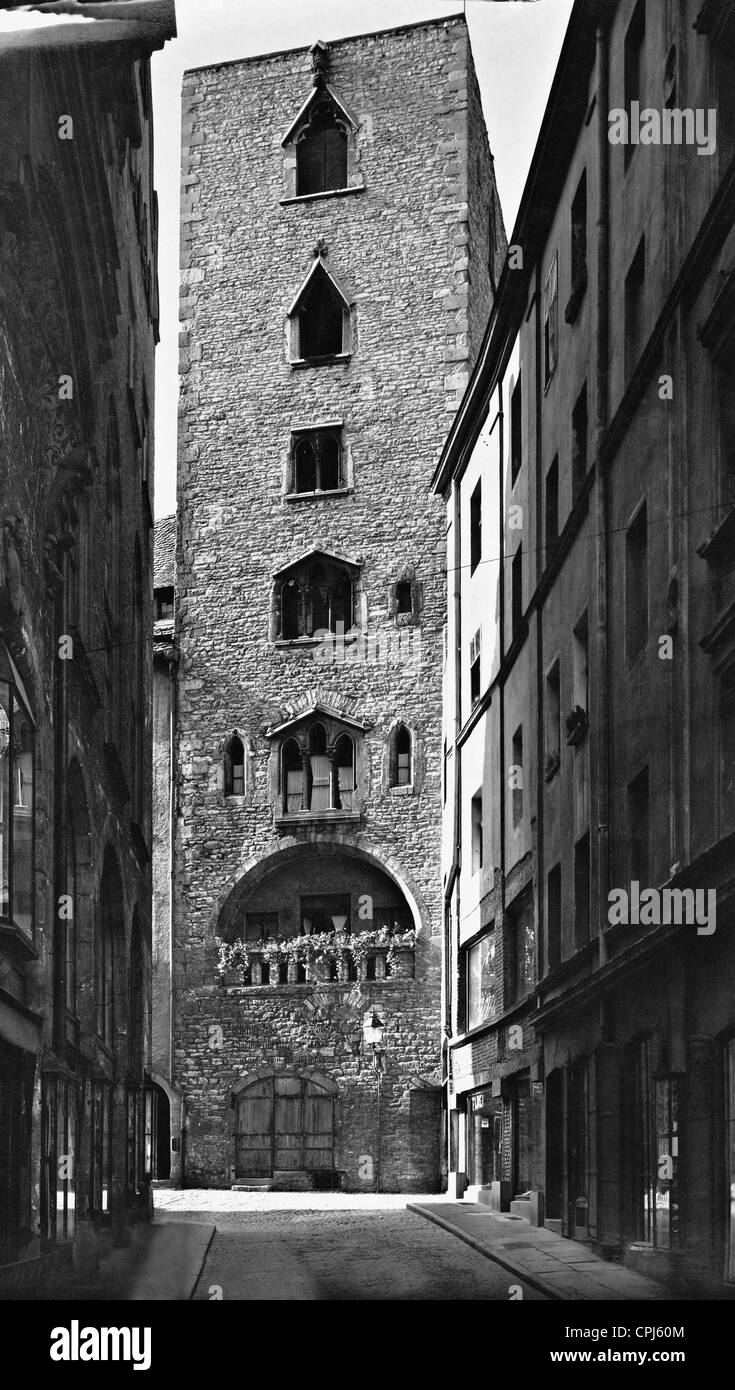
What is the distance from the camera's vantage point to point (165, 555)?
1110 cm

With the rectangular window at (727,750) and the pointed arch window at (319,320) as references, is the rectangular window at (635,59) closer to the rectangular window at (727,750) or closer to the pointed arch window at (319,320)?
the rectangular window at (727,750)

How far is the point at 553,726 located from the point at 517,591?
0.77 meters

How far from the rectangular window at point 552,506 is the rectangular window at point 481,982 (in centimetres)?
174

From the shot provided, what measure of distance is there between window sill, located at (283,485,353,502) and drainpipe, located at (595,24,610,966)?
673cm

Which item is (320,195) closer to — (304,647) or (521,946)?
(304,647)

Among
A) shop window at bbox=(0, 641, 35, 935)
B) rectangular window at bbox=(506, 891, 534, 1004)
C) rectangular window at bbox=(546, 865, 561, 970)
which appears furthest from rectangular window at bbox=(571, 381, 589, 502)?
shop window at bbox=(0, 641, 35, 935)

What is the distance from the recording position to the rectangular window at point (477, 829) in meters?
8.91

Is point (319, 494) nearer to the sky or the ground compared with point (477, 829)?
nearer to the sky

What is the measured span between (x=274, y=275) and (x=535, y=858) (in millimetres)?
3889

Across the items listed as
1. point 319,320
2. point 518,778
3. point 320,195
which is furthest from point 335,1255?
point 319,320

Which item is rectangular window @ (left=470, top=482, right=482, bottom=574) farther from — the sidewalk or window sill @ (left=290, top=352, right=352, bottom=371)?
window sill @ (left=290, top=352, right=352, bottom=371)

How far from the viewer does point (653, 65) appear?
7.76 metres
